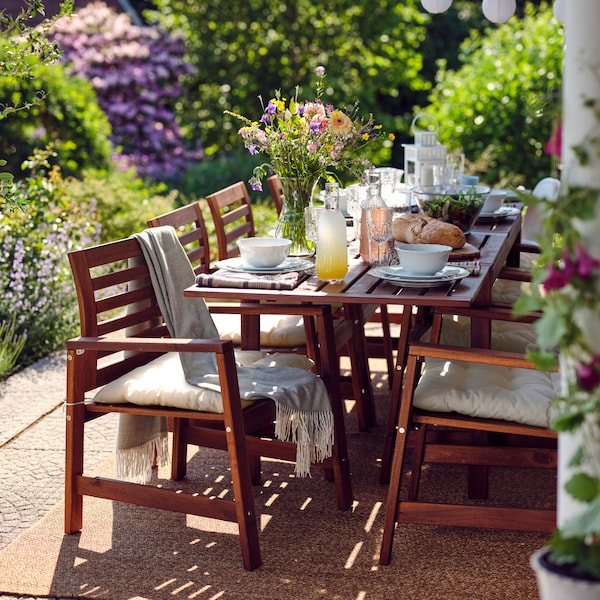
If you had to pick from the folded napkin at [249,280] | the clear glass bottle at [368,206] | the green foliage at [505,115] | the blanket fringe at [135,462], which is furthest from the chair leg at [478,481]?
the green foliage at [505,115]

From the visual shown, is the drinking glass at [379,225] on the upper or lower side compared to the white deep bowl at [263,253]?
upper

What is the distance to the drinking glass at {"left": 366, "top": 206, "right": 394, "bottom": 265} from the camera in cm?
297

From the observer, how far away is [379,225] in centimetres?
301

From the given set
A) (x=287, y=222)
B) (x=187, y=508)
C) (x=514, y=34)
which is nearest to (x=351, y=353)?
(x=287, y=222)

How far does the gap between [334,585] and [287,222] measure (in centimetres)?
116

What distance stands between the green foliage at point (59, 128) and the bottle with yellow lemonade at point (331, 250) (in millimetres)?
4393

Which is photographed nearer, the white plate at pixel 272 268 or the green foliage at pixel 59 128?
the white plate at pixel 272 268

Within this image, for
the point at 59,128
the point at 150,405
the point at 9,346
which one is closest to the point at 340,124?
the point at 150,405

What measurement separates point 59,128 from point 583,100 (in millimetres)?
6172

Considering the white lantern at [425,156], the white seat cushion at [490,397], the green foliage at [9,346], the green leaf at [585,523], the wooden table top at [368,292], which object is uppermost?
the white lantern at [425,156]

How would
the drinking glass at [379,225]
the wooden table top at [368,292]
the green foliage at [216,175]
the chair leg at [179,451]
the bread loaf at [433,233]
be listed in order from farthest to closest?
the green foliage at [216,175]
the chair leg at [179,451]
the bread loaf at [433,233]
the drinking glass at [379,225]
the wooden table top at [368,292]

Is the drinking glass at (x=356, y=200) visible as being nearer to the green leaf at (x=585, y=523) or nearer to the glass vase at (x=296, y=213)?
the glass vase at (x=296, y=213)

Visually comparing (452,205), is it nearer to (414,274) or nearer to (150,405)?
(414,274)

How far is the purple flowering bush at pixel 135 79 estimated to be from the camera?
9633mm
